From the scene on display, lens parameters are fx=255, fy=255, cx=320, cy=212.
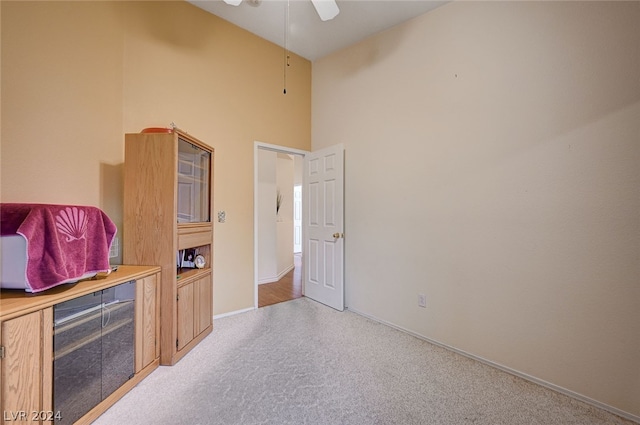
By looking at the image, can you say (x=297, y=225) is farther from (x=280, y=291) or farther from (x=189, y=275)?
(x=189, y=275)

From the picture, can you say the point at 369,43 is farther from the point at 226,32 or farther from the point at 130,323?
the point at 130,323

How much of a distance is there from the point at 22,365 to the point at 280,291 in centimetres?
291

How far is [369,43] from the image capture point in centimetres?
295

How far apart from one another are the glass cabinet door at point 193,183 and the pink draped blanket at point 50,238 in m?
0.69

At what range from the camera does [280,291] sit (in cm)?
389

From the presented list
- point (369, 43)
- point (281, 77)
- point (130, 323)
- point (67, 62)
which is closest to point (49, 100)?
point (67, 62)

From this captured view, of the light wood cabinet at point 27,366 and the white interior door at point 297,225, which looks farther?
the white interior door at point 297,225

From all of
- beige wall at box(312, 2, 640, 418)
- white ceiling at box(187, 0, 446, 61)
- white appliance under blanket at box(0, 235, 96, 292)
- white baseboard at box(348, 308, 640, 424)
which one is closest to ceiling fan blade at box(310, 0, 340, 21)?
white ceiling at box(187, 0, 446, 61)

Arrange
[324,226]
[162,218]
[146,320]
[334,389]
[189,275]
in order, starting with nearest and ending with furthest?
1. [334,389]
2. [146,320]
3. [162,218]
4. [189,275]
5. [324,226]

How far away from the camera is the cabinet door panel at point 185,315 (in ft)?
6.73

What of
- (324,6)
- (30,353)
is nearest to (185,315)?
(30,353)

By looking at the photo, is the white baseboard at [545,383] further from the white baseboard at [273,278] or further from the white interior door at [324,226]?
the white baseboard at [273,278]

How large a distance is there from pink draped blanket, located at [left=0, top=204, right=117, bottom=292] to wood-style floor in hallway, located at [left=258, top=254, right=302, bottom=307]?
2.17 metres

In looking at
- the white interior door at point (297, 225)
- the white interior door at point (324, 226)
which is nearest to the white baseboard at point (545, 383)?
the white interior door at point (324, 226)
